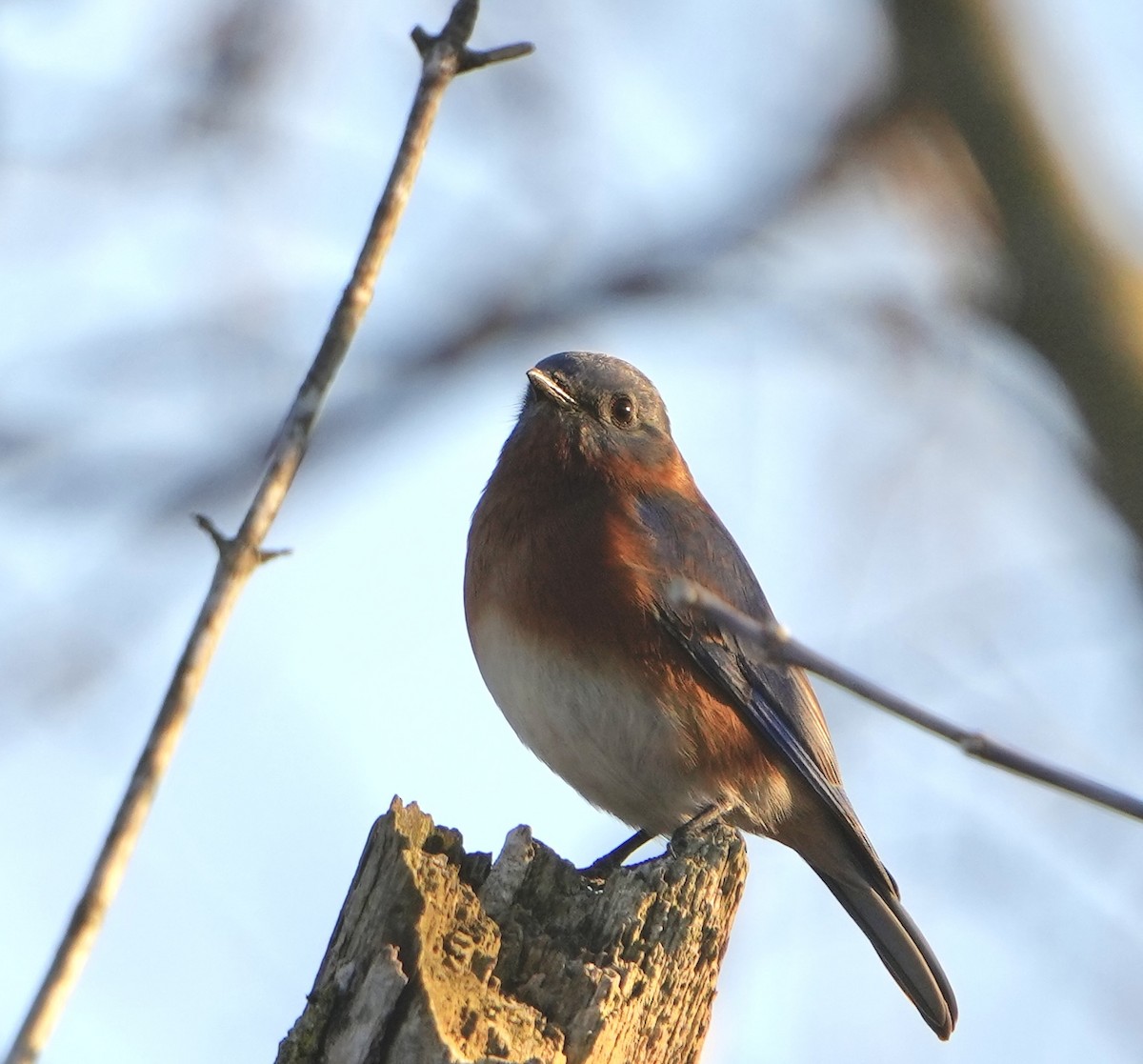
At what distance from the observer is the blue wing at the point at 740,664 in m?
5.42

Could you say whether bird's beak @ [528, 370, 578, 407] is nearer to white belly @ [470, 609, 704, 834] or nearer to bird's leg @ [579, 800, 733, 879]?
white belly @ [470, 609, 704, 834]

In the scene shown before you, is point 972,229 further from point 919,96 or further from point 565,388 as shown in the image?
point 565,388

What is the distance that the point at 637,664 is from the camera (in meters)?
5.27

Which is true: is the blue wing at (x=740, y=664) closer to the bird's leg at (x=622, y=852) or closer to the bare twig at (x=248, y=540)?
the bird's leg at (x=622, y=852)

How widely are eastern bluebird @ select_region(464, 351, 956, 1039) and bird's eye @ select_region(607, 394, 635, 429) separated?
40 millimetres

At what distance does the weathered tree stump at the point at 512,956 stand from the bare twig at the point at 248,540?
0.88 metres

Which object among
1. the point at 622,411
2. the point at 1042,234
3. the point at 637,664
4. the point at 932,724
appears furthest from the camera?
the point at 622,411

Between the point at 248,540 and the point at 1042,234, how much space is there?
4073mm

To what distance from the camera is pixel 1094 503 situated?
605 centimetres

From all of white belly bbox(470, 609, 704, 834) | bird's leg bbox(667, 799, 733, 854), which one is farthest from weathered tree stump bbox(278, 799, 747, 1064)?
white belly bbox(470, 609, 704, 834)

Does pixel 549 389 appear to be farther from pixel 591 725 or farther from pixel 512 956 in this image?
pixel 512 956

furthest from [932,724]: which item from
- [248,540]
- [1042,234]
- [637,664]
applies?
[1042,234]

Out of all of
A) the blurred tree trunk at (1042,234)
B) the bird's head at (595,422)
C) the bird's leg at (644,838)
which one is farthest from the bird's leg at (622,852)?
the blurred tree trunk at (1042,234)

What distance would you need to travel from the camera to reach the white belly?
17.3ft
